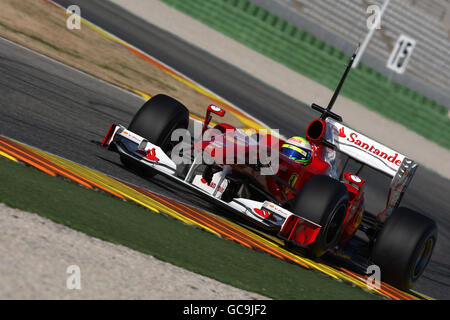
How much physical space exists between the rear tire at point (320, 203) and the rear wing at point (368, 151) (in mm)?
1272

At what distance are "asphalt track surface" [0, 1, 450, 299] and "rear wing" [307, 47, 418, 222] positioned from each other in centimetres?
115

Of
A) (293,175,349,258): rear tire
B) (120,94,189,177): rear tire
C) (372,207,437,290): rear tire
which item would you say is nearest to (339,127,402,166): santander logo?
(372,207,437,290): rear tire

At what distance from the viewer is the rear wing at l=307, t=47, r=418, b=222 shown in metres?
7.33

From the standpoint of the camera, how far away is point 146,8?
22922 millimetres

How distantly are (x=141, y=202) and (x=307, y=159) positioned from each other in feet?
6.53

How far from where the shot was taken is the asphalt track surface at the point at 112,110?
7090 mm

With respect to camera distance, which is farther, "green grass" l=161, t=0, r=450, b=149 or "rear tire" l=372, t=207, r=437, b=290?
"green grass" l=161, t=0, r=450, b=149

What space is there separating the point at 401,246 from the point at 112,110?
15.4 ft

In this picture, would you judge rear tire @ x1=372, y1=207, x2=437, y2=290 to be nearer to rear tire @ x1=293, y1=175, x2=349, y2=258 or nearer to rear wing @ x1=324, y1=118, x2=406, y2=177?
rear tire @ x1=293, y1=175, x2=349, y2=258

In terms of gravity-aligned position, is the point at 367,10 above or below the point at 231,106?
above

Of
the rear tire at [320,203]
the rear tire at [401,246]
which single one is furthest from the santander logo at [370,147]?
the rear tire at [320,203]

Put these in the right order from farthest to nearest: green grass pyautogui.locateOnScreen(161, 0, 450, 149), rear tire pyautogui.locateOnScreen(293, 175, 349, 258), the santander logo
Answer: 1. green grass pyautogui.locateOnScreen(161, 0, 450, 149)
2. the santander logo
3. rear tire pyautogui.locateOnScreen(293, 175, 349, 258)
